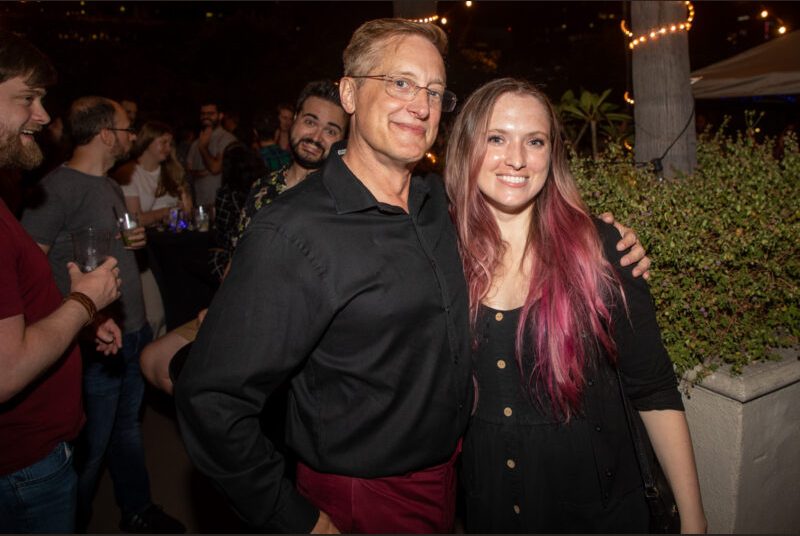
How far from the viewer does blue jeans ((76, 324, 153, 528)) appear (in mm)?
3062

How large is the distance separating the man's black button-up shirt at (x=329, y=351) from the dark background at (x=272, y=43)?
11.8 m

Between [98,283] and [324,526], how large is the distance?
1383 mm

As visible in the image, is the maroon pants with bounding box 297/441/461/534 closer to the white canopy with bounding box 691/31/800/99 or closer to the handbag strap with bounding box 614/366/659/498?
the handbag strap with bounding box 614/366/659/498

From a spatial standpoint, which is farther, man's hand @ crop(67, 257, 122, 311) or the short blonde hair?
man's hand @ crop(67, 257, 122, 311)

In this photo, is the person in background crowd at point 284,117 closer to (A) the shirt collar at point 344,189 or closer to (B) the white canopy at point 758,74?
(B) the white canopy at point 758,74

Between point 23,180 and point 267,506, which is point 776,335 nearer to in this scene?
point 267,506

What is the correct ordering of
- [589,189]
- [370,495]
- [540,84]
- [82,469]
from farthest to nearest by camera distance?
[82,469] < [589,189] < [540,84] < [370,495]

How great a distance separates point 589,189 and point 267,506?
81.8 inches

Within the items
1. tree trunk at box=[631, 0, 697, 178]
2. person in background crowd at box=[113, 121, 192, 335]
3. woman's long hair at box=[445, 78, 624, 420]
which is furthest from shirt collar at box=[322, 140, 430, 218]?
person in background crowd at box=[113, 121, 192, 335]

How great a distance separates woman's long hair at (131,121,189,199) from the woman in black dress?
13.3 feet

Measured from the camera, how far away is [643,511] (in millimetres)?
1967

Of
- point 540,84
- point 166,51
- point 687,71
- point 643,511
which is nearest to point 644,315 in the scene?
point 643,511

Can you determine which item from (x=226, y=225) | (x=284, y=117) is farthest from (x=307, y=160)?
(x=284, y=117)

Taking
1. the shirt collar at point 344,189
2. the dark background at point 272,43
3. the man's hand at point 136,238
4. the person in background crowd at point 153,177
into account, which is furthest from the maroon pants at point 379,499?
the dark background at point 272,43
